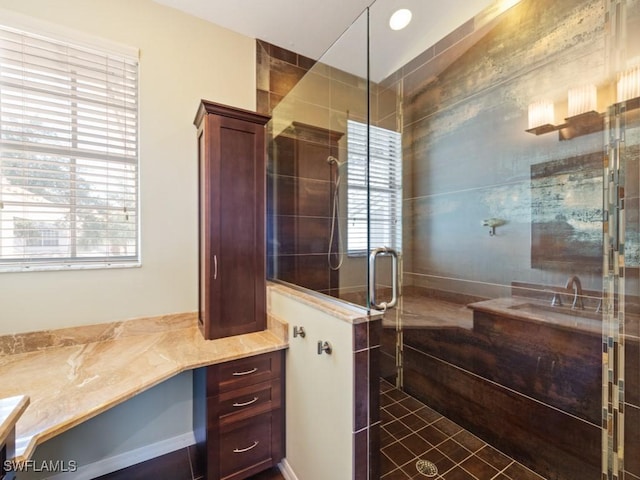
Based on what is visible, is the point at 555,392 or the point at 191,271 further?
the point at 191,271

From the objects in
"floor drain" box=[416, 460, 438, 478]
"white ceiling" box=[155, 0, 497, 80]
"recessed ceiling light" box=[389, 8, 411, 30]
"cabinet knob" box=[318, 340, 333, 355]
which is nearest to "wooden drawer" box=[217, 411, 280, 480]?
"cabinet knob" box=[318, 340, 333, 355]

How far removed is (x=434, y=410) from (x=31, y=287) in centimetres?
281

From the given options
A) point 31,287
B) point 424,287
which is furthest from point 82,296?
point 424,287

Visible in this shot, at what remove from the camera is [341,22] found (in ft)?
7.09

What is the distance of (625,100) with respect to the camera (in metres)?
1.37

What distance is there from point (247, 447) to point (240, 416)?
20 centimetres

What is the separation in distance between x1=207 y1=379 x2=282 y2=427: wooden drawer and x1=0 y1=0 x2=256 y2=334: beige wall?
75 cm

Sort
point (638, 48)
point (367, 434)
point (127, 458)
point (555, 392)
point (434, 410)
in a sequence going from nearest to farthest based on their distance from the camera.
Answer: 1. point (367, 434)
2. point (638, 48)
3. point (555, 392)
4. point (127, 458)
5. point (434, 410)

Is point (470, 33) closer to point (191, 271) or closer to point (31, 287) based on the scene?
point (191, 271)

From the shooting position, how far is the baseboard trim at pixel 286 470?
162 centimetres

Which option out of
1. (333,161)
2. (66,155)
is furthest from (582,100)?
(66,155)

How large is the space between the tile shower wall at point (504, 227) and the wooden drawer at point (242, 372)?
1.29m

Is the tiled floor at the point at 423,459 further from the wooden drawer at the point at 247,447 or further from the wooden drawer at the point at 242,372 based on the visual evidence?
the wooden drawer at the point at 242,372

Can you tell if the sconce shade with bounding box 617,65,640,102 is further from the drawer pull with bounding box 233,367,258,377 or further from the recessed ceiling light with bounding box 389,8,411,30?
the drawer pull with bounding box 233,367,258,377
